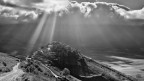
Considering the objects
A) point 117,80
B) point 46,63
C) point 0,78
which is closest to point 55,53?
point 46,63

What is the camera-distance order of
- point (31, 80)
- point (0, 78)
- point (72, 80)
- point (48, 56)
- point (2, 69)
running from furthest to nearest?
point (48, 56)
point (72, 80)
point (2, 69)
point (0, 78)
point (31, 80)

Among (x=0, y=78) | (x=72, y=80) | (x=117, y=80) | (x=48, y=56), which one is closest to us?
(x=0, y=78)

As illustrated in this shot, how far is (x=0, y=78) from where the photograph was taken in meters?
71.4

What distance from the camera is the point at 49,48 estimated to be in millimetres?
138000

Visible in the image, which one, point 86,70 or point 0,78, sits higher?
point 0,78

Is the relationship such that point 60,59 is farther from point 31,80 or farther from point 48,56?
point 31,80

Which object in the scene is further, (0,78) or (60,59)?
(60,59)

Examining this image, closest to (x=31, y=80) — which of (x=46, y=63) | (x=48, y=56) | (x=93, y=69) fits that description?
(x=46, y=63)

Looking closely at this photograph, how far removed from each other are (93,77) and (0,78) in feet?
230

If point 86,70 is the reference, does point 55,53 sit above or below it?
above

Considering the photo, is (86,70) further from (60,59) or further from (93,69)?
(60,59)

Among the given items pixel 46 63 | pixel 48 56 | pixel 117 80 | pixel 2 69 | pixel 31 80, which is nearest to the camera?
pixel 31 80

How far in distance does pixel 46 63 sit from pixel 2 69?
119 feet

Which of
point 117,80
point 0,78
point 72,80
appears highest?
point 0,78
